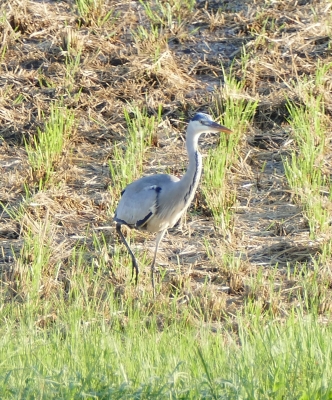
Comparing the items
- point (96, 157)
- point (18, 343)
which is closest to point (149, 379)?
point (18, 343)

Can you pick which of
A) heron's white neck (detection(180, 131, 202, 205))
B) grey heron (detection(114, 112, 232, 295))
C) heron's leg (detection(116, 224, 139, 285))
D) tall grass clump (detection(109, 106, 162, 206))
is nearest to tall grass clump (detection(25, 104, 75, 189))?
tall grass clump (detection(109, 106, 162, 206))

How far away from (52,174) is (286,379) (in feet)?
14.8

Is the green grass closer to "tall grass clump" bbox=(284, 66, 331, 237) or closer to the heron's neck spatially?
the heron's neck

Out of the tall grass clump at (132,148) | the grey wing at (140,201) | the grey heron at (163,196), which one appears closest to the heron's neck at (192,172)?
the grey heron at (163,196)

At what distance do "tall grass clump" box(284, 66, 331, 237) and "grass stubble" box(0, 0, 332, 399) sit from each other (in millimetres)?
24

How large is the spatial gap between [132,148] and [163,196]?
41.7 inches

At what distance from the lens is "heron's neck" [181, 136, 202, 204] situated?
24.9ft

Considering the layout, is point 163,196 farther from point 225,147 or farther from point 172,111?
point 172,111

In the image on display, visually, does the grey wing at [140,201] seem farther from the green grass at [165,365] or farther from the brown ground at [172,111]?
the green grass at [165,365]

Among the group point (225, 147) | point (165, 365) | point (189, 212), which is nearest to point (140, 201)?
point (189, 212)

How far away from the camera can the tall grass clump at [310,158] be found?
8.04 meters

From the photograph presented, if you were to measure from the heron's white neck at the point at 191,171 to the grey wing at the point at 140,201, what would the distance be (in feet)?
0.65

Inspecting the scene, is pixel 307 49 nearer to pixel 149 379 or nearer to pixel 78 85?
pixel 78 85

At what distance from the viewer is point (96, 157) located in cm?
931
